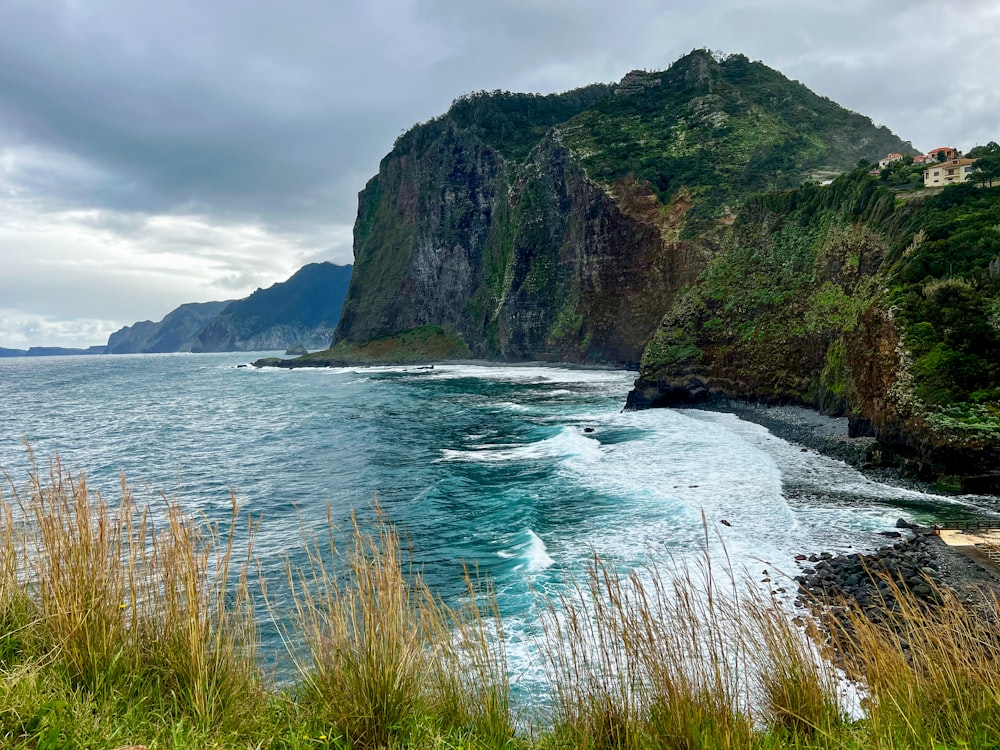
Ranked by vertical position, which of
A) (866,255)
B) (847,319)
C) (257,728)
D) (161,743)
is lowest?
(257,728)

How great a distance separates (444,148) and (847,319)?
116 m

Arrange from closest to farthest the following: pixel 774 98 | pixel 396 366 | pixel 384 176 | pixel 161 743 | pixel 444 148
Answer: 1. pixel 161 743
2. pixel 774 98
3. pixel 396 366
4. pixel 444 148
5. pixel 384 176

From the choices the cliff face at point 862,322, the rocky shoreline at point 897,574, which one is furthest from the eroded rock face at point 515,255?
the rocky shoreline at point 897,574

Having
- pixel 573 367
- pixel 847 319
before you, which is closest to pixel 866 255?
pixel 847 319

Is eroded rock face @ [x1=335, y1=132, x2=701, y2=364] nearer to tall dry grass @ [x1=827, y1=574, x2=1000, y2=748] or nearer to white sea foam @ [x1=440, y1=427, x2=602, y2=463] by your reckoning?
white sea foam @ [x1=440, y1=427, x2=602, y2=463]

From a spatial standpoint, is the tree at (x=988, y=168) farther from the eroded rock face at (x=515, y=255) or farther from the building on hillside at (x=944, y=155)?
the eroded rock face at (x=515, y=255)

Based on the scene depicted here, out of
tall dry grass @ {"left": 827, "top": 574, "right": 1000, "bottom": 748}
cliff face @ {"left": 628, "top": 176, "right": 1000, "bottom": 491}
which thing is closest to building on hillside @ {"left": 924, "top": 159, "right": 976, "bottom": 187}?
cliff face @ {"left": 628, "top": 176, "right": 1000, "bottom": 491}

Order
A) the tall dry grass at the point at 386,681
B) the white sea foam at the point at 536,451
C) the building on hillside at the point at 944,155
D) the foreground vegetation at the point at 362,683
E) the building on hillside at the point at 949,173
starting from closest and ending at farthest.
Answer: the foreground vegetation at the point at 362,683, the tall dry grass at the point at 386,681, the white sea foam at the point at 536,451, the building on hillside at the point at 949,173, the building on hillside at the point at 944,155

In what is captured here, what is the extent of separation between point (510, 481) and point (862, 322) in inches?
783

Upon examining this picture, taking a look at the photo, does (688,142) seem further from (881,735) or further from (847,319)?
(881,735)

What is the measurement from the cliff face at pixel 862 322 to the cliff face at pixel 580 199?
19.6 metres

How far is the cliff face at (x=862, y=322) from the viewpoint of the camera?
19.5 meters

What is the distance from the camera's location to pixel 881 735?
388cm

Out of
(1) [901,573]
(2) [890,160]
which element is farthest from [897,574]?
(2) [890,160]
